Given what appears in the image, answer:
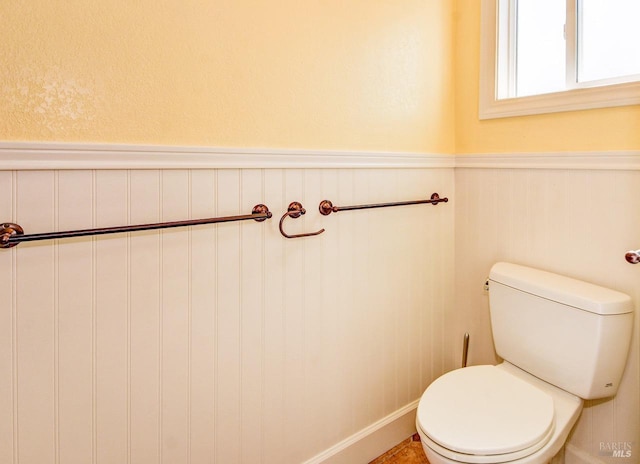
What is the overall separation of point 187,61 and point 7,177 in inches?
20.2

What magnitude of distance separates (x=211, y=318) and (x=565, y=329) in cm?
111

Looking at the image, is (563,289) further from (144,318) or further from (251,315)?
(144,318)

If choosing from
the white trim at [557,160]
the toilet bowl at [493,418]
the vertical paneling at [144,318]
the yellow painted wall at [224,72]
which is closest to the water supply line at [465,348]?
the toilet bowl at [493,418]

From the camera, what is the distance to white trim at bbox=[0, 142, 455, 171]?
88 cm

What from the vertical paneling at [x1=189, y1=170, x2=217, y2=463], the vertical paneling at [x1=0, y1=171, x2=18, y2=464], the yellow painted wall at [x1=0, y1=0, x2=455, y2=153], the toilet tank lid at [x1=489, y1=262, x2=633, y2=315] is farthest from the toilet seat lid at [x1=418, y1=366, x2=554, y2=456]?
the vertical paneling at [x1=0, y1=171, x2=18, y2=464]

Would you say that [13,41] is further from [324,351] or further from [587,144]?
[587,144]

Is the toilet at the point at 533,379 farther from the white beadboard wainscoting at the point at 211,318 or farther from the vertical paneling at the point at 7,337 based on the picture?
the vertical paneling at the point at 7,337

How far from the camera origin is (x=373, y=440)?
1622mm

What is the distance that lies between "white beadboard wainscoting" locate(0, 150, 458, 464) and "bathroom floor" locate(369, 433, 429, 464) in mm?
35

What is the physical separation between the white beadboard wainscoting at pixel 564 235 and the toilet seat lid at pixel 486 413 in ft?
1.19

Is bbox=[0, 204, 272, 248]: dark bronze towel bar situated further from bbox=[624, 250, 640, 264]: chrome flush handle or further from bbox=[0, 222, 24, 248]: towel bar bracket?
bbox=[624, 250, 640, 264]: chrome flush handle

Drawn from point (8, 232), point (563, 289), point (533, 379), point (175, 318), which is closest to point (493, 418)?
point (533, 379)

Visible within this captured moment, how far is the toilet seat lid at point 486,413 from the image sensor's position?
1.07m

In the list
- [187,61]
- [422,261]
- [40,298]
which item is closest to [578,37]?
[422,261]
